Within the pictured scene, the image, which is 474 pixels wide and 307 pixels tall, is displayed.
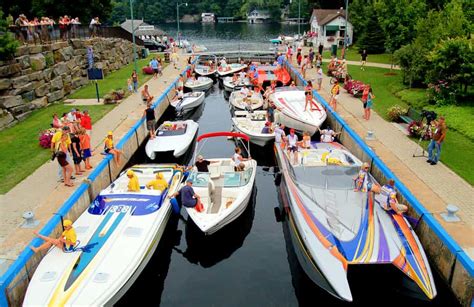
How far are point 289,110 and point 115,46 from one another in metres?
21.5

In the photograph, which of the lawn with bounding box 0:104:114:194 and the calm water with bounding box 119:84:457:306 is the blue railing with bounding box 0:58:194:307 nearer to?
the lawn with bounding box 0:104:114:194

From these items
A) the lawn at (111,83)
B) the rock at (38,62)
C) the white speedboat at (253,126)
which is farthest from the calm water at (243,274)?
the lawn at (111,83)

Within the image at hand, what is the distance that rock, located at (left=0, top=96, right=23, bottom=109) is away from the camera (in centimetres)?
2012

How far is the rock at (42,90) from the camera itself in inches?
909

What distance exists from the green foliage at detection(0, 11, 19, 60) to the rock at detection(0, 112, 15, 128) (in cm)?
261

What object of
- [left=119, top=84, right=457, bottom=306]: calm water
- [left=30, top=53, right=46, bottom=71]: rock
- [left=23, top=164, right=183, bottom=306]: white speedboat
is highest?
[left=30, top=53, right=46, bottom=71]: rock

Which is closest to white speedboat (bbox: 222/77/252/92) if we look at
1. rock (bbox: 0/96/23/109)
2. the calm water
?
rock (bbox: 0/96/23/109)

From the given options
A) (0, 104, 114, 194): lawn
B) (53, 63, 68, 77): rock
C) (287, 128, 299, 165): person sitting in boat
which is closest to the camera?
(0, 104, 114, 194): lawn

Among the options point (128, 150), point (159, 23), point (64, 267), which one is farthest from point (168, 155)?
point (159, 23)

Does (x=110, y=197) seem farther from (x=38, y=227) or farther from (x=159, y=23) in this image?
(x=159, y=23)

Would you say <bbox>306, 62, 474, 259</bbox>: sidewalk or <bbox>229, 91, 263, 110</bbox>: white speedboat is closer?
<bbox>306, 62, 474, 259</bbox>: sidewalk

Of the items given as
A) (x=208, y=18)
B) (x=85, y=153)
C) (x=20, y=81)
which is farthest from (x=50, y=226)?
(x=208, y=18)

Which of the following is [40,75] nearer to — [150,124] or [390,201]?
[150,124]

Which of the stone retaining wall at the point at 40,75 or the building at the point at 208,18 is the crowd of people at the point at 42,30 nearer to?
the stone retaining wall at the point at 40,75
